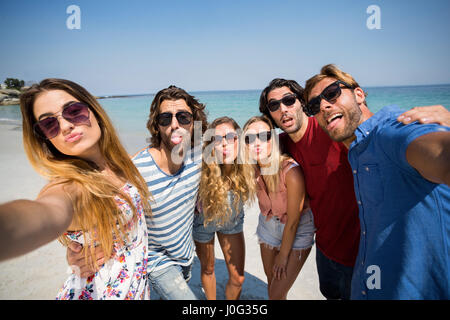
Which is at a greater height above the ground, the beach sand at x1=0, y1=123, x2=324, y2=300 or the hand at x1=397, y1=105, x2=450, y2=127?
the hand at x1=397, y1=105, x2=450, y2=127

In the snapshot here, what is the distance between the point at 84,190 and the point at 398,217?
2.19 metres

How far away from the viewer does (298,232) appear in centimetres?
268

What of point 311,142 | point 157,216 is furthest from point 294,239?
point 157,216

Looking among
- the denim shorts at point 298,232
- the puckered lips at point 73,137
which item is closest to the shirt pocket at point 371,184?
the denim shorts at point 298,232

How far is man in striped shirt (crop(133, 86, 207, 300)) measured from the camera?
7.39 ft

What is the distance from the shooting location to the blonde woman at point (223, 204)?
267 cm

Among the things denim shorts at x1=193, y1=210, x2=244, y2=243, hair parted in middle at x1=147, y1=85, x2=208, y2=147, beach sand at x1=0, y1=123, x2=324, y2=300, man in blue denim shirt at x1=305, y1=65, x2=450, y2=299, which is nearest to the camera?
man in blue denim shirt at x1=305, y1=65, x2=450, y2=299

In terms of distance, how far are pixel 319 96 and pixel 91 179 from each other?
2.32 metres

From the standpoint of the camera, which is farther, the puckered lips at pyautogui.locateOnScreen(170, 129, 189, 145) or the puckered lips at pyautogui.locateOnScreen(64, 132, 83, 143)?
the puckered lips at pyautogui.locateOnScreen(170, 129, 189, 145)

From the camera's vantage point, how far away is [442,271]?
1.31 m

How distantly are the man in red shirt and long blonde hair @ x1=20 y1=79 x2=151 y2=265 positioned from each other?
6.39 ft

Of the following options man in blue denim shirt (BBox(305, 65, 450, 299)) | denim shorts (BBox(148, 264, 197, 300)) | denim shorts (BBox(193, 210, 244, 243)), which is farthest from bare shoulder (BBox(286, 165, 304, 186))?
denim shorts (BBox(148, 264, 197, 300))

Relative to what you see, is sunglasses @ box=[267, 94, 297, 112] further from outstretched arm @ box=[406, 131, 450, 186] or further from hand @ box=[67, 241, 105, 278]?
hand @ box=[67, 241, 105, 278]

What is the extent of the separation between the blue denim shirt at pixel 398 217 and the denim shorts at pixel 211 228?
4.99ft
